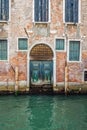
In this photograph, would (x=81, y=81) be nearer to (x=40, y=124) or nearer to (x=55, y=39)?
(x=55, y=39)

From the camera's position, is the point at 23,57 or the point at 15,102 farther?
the point at 23,57

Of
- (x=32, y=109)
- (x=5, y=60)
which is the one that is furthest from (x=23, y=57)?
(x=32, y=109)

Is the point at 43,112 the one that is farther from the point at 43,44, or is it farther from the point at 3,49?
the point at 3,49

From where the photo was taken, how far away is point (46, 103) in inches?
658

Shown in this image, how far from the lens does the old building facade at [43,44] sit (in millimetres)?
18922

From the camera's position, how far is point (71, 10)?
19188mm

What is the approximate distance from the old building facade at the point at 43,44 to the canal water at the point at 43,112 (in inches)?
45.3

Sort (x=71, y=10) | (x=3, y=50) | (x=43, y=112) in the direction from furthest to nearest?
(x=71, y=10) → (x=3, y=50) → (x=43, y=112)

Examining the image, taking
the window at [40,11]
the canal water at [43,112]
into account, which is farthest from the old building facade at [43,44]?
the canal water at [43,112]

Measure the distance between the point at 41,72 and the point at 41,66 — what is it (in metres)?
0.31

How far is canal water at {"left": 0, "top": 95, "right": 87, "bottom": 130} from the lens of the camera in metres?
12.6

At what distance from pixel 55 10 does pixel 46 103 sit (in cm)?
Result: 509

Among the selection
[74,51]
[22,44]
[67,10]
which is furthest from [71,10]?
[22,44]

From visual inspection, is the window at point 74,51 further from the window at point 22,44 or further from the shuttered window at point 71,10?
the window at point 22,44
